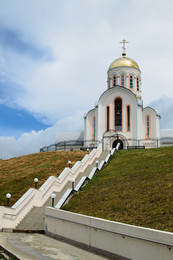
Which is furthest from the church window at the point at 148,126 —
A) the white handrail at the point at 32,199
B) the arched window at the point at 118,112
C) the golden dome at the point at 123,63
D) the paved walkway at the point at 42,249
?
the paved walkway at the point at 42,249

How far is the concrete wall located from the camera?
6.18m

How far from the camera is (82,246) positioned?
8.33 metres

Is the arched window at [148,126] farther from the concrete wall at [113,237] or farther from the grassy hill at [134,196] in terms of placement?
the concrete wall at [113,237]

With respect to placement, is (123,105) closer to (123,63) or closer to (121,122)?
(121,122)

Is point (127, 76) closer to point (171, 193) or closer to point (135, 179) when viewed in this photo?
point (135, 179)

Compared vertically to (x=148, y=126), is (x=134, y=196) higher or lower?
lower

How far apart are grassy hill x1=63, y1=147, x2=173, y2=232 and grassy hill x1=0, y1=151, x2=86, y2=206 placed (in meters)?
3.63

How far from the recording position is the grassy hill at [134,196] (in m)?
8.33

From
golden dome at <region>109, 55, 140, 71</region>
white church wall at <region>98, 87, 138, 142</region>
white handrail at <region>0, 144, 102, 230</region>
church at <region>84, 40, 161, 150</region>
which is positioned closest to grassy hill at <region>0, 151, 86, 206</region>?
white handrail at <region>0, 144, 102, 230</region>

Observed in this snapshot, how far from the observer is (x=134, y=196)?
10344 mm

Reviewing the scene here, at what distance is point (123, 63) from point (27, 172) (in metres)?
21.2

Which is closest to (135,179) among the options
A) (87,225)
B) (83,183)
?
(83,183)

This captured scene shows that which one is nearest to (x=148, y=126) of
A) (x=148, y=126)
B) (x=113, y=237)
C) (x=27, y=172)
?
(x=148, y=126)

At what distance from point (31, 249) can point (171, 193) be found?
495 centimetres
